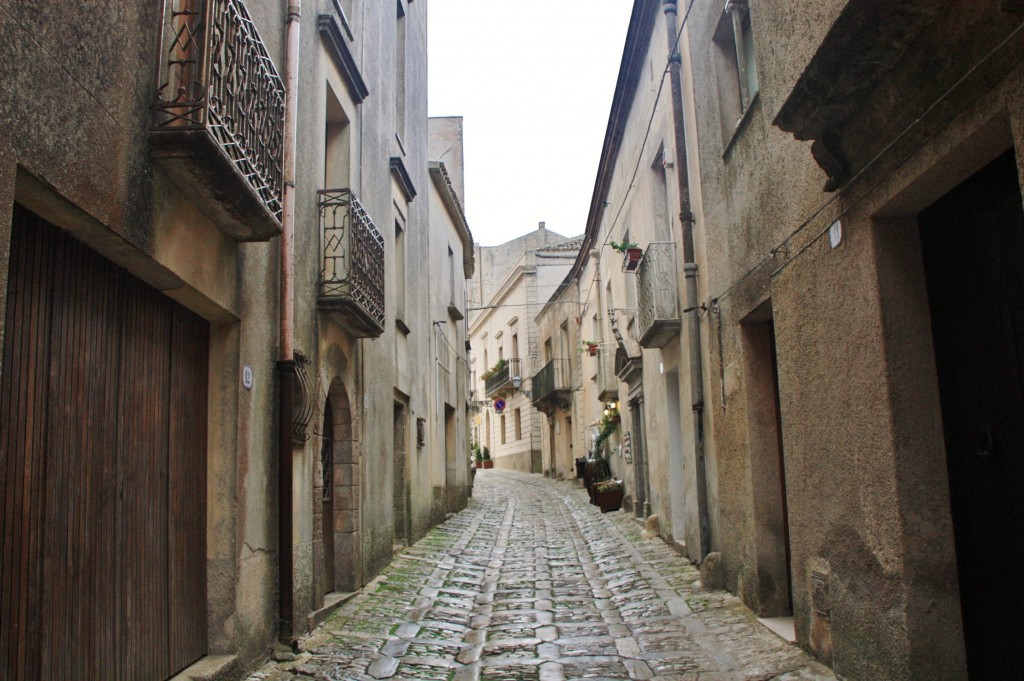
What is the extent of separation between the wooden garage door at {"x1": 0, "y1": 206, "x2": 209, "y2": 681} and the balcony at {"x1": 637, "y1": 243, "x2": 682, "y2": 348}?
5.78 meters

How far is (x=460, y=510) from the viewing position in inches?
699

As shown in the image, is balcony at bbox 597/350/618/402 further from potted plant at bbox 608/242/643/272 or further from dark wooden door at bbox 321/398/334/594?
dark wooden door at bbox 321/398/334/594

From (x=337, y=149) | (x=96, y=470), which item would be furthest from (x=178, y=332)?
(x=337, y=149)

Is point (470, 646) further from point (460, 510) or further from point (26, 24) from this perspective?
point (460, 510)

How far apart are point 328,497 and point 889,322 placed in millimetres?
5822

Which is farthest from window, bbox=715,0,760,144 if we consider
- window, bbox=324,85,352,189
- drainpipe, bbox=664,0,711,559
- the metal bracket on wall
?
the metal bracket on wall

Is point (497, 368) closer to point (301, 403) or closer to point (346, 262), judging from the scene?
point (346, 262)

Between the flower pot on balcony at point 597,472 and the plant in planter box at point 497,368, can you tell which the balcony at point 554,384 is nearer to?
the plant in planter box at point 497,368

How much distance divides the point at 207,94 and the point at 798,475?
14.1ft

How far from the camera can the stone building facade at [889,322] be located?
12.2 ft

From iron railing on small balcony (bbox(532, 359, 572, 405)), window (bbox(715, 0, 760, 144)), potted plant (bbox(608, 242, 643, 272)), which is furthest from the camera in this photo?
iron railing on small balcony (bbox(532, 359, 572, 405))

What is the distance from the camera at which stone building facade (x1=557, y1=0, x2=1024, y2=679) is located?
12.2ft

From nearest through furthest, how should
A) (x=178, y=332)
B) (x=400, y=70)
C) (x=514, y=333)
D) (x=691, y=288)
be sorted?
(x=178, y=332), (x=691, y=288), (x=400, y=70), (x=514, y=333)

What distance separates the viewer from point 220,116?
14.9 ft
